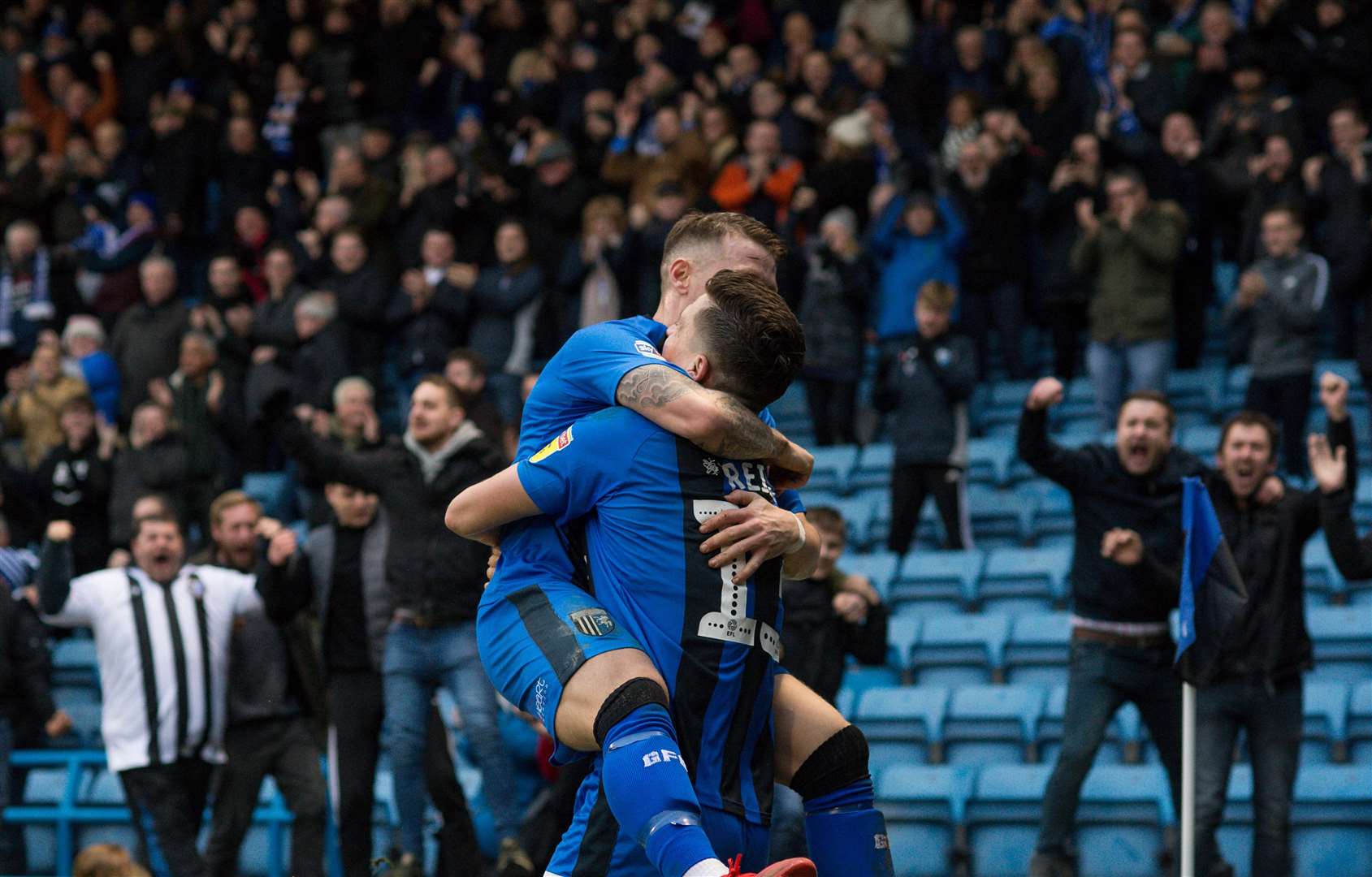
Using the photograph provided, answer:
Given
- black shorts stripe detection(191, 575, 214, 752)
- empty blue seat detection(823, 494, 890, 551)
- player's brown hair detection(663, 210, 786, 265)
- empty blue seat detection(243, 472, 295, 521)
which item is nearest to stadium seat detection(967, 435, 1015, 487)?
empty blue seat detection(823, 494, 890, 551)

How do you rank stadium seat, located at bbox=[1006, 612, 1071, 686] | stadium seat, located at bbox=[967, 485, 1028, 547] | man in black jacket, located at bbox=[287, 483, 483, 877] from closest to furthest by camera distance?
man in black jacket, located at bbox=[287, 483, 483, 877]
stadium seat, located at bbox=[1006, 612, 1071, 686]
stadium seat, located at bbox=[967, 485, 1028, 547]

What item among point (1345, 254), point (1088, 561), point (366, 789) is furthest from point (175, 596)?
point (1345, 254)

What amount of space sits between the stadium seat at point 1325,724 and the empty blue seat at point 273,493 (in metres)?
7.56

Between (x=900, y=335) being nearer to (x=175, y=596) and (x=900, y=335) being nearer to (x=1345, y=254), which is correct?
(x=1345, y=254)

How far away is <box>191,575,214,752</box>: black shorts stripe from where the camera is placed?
8016 mm

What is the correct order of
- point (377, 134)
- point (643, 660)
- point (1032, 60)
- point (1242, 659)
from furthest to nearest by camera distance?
point (377, 134)
point (1032, 60)
point (1242, 659)
point (643, 660)

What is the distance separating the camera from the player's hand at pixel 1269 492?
295 inches

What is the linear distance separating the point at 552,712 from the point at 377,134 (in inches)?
457

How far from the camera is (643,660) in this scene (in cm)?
412

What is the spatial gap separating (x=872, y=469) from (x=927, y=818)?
4.05 metres

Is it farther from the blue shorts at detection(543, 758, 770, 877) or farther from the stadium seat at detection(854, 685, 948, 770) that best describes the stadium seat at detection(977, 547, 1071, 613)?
the blue shorts at detection(543, 758, 770, 877)

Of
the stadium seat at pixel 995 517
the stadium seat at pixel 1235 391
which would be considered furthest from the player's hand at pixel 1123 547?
the stadium seat at pixel 1235 391

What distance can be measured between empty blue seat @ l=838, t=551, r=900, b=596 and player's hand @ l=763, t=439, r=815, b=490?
18.2 feet

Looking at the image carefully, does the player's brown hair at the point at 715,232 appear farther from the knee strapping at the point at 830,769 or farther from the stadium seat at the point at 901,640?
the stadium seat at the point at 901,640
